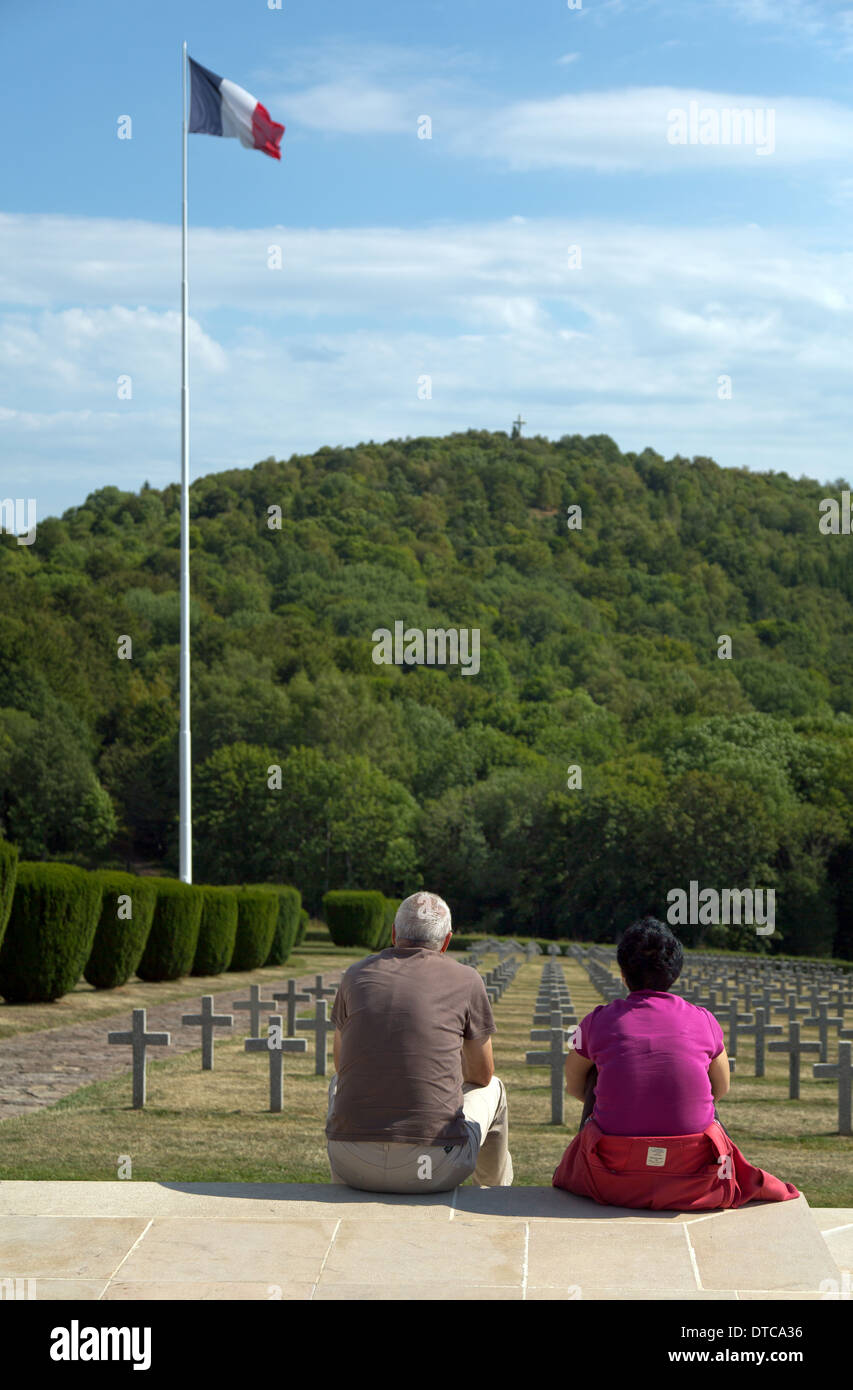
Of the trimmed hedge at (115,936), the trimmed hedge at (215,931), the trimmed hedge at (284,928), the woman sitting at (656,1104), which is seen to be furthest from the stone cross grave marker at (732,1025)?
the trimmed hedge at (284,928)

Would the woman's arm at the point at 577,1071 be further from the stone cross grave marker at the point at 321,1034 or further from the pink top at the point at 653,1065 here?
the stone cross grave marker at the point at 321,1034

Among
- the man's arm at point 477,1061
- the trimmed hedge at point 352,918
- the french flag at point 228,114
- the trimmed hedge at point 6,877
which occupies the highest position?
the french flag at point 228,114

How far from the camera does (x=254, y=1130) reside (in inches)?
364

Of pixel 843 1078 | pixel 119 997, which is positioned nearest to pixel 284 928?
pixel 119 997

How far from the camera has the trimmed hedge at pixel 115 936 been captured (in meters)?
19.0

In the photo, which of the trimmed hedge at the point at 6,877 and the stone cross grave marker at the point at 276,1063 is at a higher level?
the trimmed hedge at the point at 6,877

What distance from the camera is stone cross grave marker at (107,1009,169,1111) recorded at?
10.0 meters

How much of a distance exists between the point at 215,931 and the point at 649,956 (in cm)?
2040

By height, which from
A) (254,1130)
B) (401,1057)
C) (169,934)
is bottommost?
(169,934)

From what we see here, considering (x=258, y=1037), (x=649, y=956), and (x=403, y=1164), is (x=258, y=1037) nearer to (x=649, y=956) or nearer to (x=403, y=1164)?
(x=403, y=1164)

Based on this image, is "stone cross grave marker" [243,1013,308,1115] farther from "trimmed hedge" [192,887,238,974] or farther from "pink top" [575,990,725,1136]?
"trimmed hedge" [192,887,238,974]

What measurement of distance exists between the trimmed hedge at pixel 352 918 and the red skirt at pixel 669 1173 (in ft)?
126

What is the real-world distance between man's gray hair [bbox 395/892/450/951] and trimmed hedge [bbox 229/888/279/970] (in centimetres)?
2217
